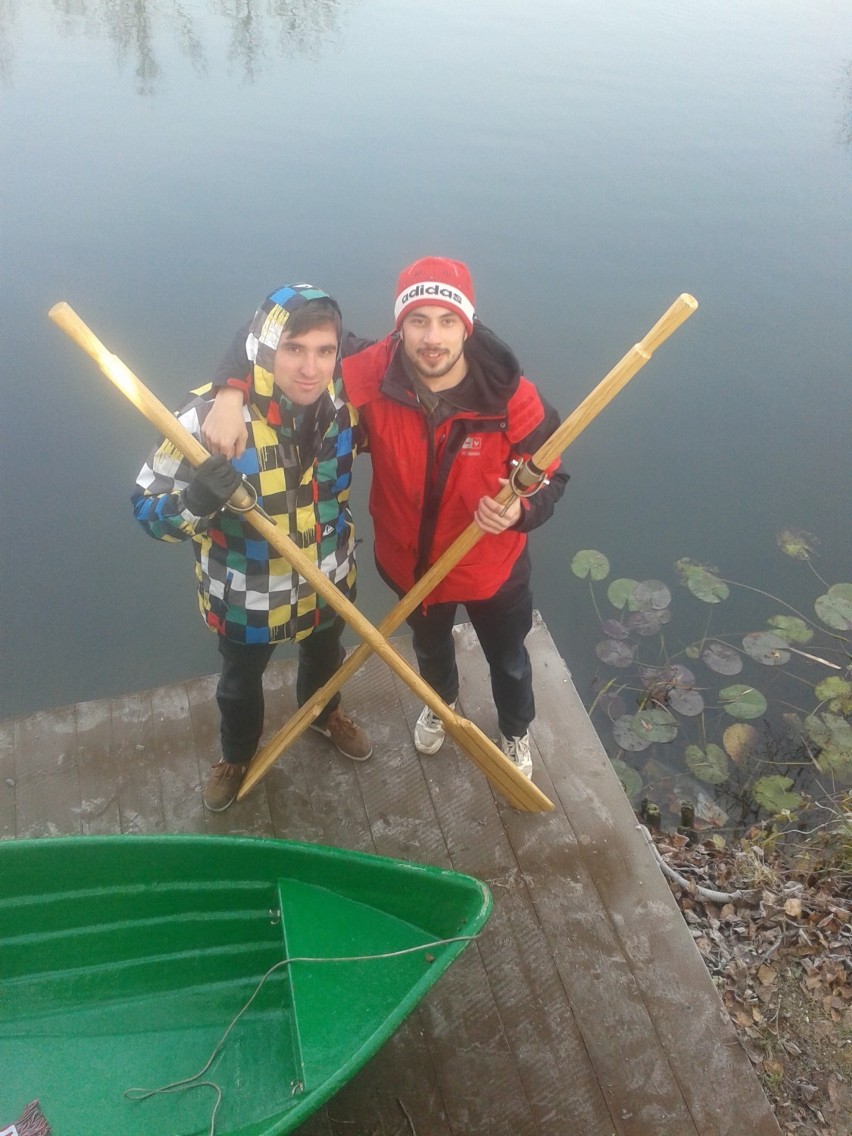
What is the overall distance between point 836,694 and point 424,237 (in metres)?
5.30

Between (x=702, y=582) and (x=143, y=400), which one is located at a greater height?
(x=143, y=400)

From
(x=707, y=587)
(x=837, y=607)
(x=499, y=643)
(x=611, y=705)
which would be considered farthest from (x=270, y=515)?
(x=837, y=607)

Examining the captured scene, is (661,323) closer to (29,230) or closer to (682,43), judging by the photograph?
(29,230)

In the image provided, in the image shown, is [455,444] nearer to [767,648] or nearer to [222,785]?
[222,785]

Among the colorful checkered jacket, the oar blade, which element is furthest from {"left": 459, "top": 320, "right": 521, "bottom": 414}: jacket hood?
the oar blade

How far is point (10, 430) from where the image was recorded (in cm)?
517

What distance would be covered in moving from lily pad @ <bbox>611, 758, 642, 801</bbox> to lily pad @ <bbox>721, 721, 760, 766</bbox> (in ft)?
1.74

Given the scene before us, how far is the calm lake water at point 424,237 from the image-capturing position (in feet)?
15.9

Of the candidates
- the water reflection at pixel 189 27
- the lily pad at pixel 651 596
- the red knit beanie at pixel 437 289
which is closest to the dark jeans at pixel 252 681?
the red knit beanie at pixel 437 289

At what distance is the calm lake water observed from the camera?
4844 millimetres

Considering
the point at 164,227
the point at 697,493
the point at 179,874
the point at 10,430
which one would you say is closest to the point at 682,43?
the point at 164,227

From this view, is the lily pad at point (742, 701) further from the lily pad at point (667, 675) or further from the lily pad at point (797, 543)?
the lily pad at point (797, 543)

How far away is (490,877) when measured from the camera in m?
2.65

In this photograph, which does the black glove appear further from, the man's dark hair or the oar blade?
the oar blade
